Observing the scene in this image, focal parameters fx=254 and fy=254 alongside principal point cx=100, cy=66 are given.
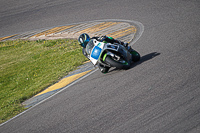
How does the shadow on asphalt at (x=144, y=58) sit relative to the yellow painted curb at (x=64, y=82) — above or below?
below

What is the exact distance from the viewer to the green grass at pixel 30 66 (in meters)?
8.35

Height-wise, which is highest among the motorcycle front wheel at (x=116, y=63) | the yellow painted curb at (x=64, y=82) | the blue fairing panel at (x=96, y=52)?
the blue fairing panel at (x=96, y=52)

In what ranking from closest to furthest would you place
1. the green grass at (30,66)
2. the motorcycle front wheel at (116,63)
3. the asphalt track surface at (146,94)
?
the asphalt track surface at (146,94), the motorcycle front wheel at (116,63), the green grass at (30,66)

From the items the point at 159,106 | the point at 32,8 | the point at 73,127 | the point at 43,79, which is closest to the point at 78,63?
the point at 43,79

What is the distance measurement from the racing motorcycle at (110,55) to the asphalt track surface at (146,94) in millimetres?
285

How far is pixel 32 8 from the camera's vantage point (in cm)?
1617

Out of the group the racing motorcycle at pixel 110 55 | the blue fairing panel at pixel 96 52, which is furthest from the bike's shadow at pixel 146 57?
the blue fairing panel at pixel 96 52

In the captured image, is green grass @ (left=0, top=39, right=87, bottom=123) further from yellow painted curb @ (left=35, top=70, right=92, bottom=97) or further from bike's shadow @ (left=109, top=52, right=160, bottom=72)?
bike's shadow @ (left=109, top=52, right=160, bottom=72)

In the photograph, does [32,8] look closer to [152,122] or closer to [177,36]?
[177,36]

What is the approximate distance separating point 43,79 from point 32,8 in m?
8.50

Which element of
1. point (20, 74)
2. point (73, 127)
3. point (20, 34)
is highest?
point (20, 34)

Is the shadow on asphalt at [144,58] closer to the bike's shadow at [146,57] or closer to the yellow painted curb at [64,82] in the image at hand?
the bike's shadow at [146,57]

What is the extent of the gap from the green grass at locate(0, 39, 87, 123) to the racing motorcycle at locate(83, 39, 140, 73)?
2105mm

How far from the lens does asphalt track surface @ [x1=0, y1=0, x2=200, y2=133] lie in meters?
4.88
